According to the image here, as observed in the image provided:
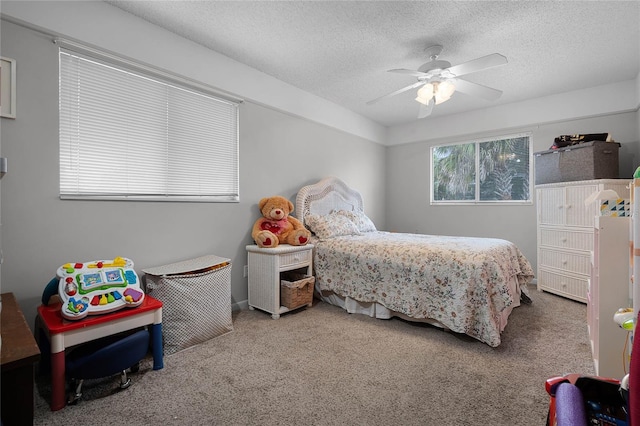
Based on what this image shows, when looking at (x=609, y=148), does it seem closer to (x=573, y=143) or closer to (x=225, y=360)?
(x=573, y=143)

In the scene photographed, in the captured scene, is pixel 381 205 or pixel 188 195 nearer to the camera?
pixel 188 195

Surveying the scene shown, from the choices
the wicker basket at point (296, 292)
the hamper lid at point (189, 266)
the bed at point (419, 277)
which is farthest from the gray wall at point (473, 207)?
the hamper lid at point (189, 266)

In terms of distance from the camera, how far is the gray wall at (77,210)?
5.93 ft

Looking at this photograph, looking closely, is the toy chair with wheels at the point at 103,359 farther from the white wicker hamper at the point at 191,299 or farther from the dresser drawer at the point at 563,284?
the dresser drawer at the point at 563,284

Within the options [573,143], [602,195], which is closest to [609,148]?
[573,143]

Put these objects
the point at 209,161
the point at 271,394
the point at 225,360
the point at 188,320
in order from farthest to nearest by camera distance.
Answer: the point at 209,161 < the point at 188,320 < the point at 225,360 < the point at 271,394

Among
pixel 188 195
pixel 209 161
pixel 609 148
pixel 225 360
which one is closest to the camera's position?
pixel 225 360

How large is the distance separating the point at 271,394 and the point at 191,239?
1.54 meters

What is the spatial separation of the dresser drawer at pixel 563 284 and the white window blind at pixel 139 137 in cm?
373

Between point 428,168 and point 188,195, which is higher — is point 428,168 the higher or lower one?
the higher one

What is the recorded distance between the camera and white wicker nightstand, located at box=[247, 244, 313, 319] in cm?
275

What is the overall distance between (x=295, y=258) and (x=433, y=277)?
1.28 metres

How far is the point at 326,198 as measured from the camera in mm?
3896

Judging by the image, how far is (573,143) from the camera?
336 cm
